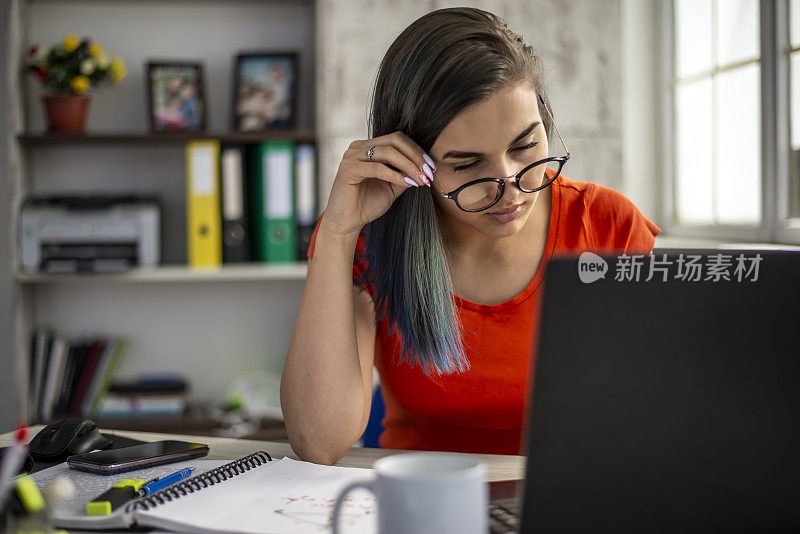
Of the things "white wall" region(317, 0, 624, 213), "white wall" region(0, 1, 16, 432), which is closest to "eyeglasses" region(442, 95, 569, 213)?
"white wall" region(317, 0, 624, 213)

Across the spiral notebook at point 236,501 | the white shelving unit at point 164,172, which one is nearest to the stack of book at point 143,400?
the white shelving unit at point 164,172

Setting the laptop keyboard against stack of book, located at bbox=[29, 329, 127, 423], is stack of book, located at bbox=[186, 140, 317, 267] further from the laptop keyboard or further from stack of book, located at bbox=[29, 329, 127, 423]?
the laptop keyboard

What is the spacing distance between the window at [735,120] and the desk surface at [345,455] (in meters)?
1.33

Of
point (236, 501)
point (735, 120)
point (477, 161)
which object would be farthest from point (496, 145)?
A: point (735, 120)

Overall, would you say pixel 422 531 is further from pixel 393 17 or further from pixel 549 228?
pixel 393 17

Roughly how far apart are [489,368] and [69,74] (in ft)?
5.87

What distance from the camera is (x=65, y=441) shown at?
106cm

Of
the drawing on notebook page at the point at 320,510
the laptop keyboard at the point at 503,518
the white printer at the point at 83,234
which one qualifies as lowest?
the drawing on notebook page at the point at 320,510

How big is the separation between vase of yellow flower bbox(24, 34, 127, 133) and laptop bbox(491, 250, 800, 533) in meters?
2.21

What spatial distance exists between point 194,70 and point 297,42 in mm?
372

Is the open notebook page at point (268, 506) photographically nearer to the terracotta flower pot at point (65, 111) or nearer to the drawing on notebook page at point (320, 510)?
the drawing on notebook page at point (320, 510)

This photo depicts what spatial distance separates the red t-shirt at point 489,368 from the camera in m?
1.29

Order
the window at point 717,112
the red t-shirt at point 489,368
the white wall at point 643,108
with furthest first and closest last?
the white wall at point 643,108, the window at point 717,112, the red t-shirt at point 489,368

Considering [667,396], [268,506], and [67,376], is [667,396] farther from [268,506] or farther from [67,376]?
[67,376]
